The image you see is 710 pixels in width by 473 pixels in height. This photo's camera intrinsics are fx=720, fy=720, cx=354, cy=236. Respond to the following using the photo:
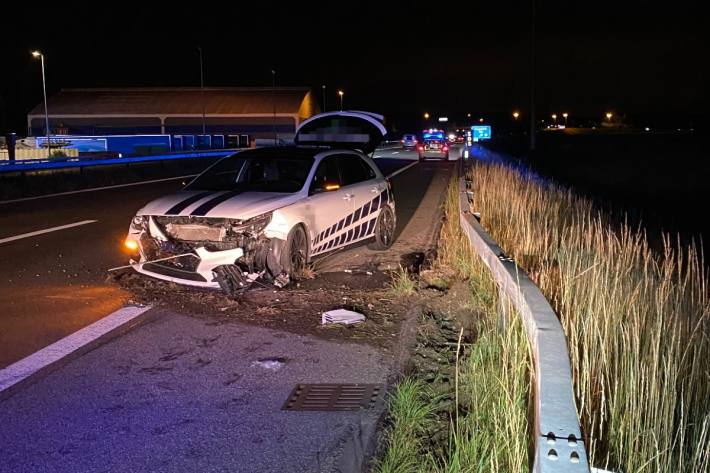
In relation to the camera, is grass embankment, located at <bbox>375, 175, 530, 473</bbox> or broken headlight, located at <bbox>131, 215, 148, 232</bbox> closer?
grass embankment, located at <bbox>375, 175, 530, 473</bbox>

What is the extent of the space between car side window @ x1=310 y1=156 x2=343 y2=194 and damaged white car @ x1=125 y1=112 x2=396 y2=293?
1cm

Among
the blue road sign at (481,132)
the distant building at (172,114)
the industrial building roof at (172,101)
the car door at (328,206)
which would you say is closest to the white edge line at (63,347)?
the car door at (328,206)

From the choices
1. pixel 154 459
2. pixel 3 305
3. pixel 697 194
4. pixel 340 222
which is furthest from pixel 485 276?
pixel 697 194

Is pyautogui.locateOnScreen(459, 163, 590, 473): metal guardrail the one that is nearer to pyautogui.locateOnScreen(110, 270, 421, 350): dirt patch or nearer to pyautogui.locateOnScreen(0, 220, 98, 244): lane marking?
pyautogui.locateOnScreen(110, 270, 421, 350): dirt patch

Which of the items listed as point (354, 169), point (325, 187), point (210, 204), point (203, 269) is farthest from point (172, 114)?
point (203, 269)

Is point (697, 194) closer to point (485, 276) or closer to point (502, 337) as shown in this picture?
point (485, 276)

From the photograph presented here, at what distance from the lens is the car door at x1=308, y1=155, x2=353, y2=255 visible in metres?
9.07

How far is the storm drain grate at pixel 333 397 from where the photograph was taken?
4992 mm

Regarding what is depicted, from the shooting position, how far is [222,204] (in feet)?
27.0

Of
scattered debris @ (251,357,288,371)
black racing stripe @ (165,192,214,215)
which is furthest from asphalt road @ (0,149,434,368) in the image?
scattered debris @ (251,357,288,371)

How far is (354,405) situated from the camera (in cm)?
501

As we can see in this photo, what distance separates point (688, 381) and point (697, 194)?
1862 centimetres

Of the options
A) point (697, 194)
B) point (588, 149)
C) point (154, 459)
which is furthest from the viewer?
point (588, 149)

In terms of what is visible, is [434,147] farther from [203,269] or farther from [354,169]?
[203,269]
